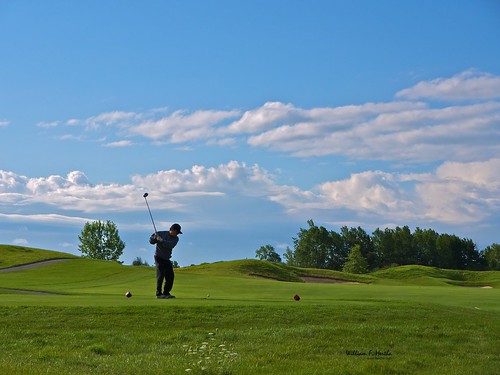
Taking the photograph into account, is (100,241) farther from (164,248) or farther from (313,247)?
(164,248)

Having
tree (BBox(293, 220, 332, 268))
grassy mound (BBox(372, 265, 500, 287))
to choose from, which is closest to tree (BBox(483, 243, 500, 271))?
tree (BBox(293, 220, 332, 268))

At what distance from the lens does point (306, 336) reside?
17.2m

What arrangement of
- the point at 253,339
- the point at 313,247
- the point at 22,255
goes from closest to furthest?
the point at 253,339 < the point at 22,255 < the point at 313,247

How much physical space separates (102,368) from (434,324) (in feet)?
33.6

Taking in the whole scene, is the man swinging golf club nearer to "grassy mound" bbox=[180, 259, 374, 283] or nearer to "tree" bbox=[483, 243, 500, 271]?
"grassy mound" bbox=[180, 259, 374, 283]

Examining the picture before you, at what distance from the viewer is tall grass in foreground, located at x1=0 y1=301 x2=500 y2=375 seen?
44.7 feet

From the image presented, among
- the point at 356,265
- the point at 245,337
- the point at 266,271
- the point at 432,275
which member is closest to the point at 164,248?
the point at 245,337

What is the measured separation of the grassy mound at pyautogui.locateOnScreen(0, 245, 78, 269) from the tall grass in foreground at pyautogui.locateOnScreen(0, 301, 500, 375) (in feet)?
161

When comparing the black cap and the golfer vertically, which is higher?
the black cap

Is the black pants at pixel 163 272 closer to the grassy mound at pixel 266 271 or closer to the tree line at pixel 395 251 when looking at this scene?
the grassy mound at pixel 266 271

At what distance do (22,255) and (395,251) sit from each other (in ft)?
229

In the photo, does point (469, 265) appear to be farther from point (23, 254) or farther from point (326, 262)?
point (23, 254)

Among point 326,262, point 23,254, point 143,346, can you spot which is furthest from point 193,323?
point 326,262

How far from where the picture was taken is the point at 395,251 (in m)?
124
